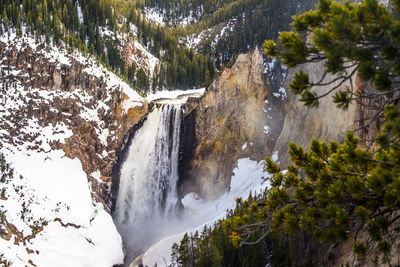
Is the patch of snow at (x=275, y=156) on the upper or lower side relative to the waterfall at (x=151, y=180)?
upper

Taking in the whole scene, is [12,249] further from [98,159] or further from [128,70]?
[128,70]

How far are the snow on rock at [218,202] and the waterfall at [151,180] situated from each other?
235 centimetres

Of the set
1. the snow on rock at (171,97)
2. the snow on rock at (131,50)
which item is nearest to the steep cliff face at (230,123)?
the snow on rock at (171,97)

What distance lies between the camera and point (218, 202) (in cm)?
3250

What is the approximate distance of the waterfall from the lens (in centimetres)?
3416

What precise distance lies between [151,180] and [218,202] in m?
7.99

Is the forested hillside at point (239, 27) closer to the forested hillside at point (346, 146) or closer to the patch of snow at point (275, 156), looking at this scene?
the patch of snow at point (275, 156)

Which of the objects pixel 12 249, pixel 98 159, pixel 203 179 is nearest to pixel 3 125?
pixel 98 159

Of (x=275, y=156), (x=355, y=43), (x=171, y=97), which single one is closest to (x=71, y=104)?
(x=171, y=97)

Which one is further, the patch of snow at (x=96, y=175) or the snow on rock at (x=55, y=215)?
the patch of snow at (x=96, y=175)

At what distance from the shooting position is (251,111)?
116ft

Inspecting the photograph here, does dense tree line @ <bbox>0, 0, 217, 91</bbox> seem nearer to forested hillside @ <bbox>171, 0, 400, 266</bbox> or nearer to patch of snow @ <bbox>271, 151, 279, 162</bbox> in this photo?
patch of snow @ <bbox>271, 151, 279, 162</bbox>

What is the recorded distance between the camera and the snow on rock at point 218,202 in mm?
27500

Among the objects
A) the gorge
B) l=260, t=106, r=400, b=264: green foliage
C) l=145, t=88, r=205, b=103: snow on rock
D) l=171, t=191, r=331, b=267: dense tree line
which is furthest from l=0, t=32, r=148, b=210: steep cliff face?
l=260, t=106, r=400, b=264: green foliage
